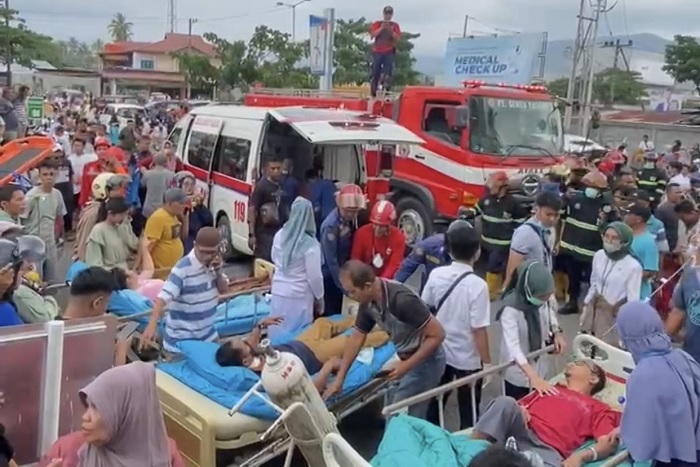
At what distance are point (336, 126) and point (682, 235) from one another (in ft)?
12.9

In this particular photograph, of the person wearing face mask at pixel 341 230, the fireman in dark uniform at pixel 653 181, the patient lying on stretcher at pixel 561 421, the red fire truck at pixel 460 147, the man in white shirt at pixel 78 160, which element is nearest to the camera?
the patient lying on stretcher at pixel 561 421

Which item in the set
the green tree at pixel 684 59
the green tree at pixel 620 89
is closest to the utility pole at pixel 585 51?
the green tree at pixel 684 59

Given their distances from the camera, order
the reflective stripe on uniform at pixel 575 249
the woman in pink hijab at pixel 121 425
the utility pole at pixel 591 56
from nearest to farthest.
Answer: the woman in pink hijab at pixel 121 425, the reflective stripe on uniform at pixel 575 249, the utility pole at pixel 591 56

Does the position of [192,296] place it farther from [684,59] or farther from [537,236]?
[684,59]

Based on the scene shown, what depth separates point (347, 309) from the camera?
6.36 metres

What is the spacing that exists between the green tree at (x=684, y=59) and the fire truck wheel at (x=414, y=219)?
4354 cm

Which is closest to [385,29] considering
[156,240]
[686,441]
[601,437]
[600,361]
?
[156,240]

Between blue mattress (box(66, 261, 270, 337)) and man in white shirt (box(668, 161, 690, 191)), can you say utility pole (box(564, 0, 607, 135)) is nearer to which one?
man in white shirt (box(668, 161, 690, 191))

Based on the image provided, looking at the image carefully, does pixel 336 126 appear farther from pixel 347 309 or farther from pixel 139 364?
pixel 139 364

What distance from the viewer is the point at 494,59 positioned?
19.3 m

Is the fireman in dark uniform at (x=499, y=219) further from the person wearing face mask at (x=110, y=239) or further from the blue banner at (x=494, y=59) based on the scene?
the blue banner at (x=494, y=59)

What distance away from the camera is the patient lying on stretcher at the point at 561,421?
3982 mm

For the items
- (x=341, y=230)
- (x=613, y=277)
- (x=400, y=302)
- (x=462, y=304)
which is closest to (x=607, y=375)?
(x=613, y=277)

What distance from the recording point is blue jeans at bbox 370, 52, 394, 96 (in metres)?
12.5
